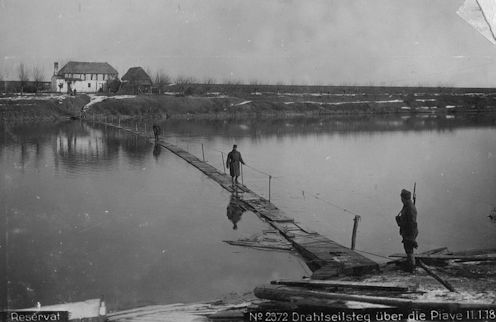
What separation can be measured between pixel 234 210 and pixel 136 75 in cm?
8175

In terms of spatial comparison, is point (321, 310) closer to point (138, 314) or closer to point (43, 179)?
point (138, 314)

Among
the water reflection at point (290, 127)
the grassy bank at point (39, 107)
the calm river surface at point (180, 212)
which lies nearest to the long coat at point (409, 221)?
the calm river surface at point (180, 212)

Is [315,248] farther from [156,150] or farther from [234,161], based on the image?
[156,150]

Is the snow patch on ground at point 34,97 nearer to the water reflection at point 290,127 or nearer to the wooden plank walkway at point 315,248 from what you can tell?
the water reflection at point 290,127

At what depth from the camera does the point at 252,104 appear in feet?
284

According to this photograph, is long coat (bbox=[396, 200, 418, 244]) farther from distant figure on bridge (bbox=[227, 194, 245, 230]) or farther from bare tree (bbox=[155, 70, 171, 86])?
bare tree (bbox=[155, 70, 171, 86])

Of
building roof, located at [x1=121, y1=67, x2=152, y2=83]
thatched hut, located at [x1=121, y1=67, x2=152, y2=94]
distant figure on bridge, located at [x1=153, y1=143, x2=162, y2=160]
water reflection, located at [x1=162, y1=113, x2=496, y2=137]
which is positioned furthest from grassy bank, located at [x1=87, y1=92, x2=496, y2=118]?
distant figure on bridge, located at [x1=153, y1=143, x2=162, y2=160]

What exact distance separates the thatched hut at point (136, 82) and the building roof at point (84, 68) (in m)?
3.63

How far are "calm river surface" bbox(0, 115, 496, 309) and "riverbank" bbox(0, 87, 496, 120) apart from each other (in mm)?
31256

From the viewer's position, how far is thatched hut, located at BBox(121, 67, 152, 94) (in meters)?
86.4

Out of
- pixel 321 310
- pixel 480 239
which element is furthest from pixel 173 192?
pixel 321 310

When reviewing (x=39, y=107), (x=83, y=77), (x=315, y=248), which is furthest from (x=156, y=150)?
(x=83, y=77)

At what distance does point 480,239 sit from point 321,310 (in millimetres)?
9323

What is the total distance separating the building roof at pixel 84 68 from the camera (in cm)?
9094
